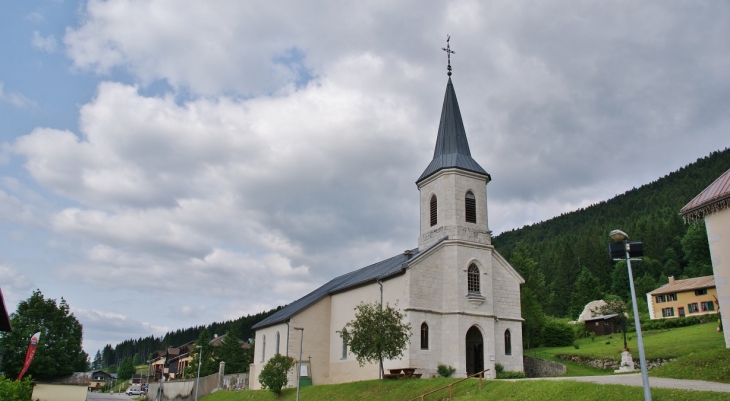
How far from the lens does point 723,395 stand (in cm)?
1491

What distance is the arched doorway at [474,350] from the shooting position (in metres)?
35.5

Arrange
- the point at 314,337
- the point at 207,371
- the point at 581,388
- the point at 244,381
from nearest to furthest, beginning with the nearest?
the point at 581,388
the point at 314,337
the point at 244,381
the point at 207,371

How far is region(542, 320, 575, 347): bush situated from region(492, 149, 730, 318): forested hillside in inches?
336

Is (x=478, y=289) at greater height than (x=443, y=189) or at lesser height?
lesser

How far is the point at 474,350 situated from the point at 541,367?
5785 mm

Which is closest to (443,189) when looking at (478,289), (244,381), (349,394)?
(478,289)

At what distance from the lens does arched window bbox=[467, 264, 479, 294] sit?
36.7 m

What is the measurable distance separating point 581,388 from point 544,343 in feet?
130

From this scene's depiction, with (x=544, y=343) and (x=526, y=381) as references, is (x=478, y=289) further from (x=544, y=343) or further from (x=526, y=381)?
(x=544, y=343)

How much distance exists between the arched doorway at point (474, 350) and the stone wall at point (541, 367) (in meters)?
4.63

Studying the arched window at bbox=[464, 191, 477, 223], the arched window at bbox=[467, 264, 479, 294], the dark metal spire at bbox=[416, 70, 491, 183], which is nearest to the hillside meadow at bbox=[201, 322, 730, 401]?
the arched window at bbox=[467, 264, 479, 294]

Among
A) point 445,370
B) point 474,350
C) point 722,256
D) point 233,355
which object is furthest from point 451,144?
point 233,355

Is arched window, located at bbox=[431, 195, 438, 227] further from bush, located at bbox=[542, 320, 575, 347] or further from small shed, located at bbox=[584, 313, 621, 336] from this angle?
small shed, located at bbox=[584, 313, 621, 336]

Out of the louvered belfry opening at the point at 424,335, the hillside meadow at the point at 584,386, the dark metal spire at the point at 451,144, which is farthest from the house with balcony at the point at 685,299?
the louvered belfry opening at the point at 424,335
